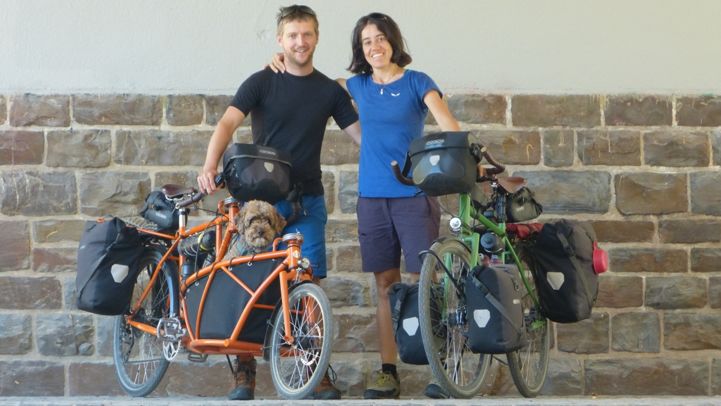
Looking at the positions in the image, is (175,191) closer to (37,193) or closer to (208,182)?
(208,182)

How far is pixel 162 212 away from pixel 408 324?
50.1 inches

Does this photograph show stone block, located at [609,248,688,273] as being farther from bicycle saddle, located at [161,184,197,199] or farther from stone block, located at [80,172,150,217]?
stone block, located at [80,172,150,217]

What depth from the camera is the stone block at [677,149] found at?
650 centimetres

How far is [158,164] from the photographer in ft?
21.2

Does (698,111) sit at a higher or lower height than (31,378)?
higher

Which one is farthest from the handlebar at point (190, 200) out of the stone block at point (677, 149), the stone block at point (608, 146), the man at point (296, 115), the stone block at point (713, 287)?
the stone block at point (713, 287)

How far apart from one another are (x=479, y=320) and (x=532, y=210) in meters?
0.82

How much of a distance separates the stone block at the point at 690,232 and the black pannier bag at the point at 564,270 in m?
1.18

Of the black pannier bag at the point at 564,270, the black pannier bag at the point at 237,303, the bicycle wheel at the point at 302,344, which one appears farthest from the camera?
the black pannier bag at the point at 564,270

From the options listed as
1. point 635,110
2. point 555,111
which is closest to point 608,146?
point 635,110

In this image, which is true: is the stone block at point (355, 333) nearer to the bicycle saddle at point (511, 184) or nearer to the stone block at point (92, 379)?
the stone block at point (92, 379)

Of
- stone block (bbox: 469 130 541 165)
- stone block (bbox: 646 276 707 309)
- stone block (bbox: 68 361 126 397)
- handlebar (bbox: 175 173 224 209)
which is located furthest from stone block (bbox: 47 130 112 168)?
stone block (bbox: 646 276 707 309)

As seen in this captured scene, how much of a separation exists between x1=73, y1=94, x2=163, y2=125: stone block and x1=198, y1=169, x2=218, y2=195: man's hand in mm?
1382

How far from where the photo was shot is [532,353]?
552 cm
